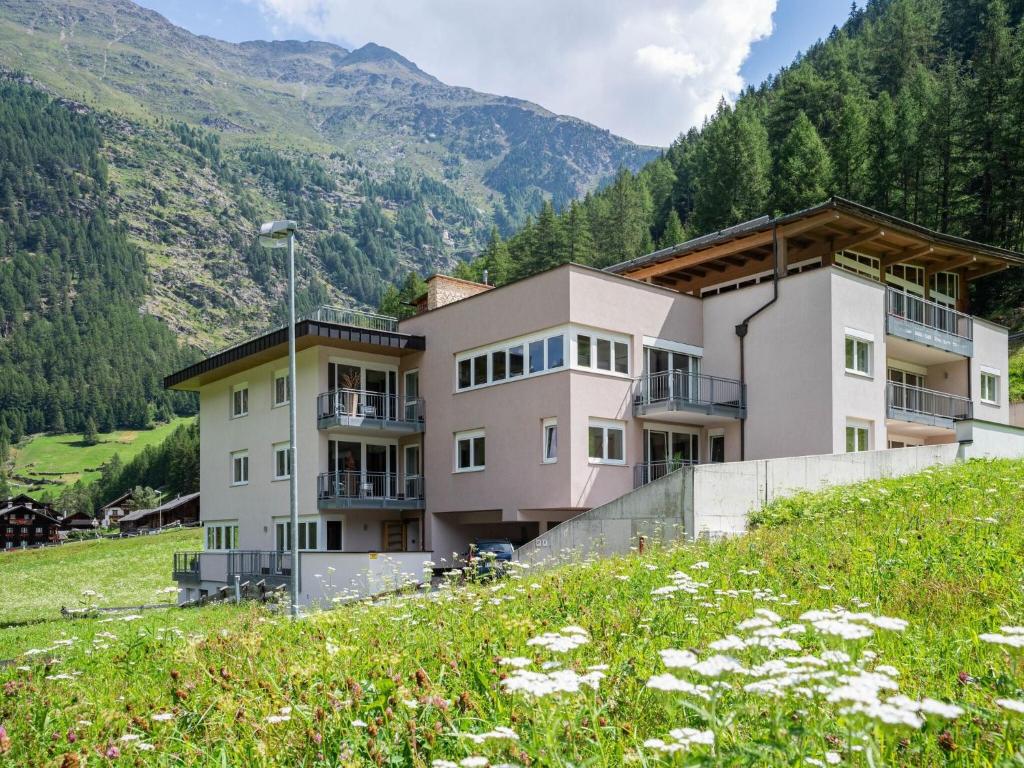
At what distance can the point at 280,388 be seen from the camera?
3409 cm

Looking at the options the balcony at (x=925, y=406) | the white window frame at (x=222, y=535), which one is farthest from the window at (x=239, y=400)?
the balcony at (x=925, y=406)

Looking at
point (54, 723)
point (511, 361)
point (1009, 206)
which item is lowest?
point (54, 723)

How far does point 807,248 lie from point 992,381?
1183 cm

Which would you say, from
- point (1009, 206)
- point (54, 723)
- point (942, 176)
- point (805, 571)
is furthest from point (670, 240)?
point (54, 723)

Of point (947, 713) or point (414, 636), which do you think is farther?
point (414, 636)

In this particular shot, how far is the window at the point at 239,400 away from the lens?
120 feet

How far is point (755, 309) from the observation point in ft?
97.7

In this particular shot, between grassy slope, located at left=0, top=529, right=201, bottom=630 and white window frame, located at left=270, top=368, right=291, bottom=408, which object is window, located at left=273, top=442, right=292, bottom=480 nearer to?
white window frame, located at left=270, top=368, right=291, bottom=408

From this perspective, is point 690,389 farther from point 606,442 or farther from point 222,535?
point 222,535

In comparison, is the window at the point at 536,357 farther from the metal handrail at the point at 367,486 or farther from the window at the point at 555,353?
the metal handrail at the point at 367,486

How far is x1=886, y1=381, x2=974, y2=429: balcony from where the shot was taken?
1215 inches

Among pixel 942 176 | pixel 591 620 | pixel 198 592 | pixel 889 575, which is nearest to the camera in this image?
pixel 591 620

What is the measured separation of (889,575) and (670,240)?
70.9 m

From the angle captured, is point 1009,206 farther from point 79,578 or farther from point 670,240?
point 79,578
